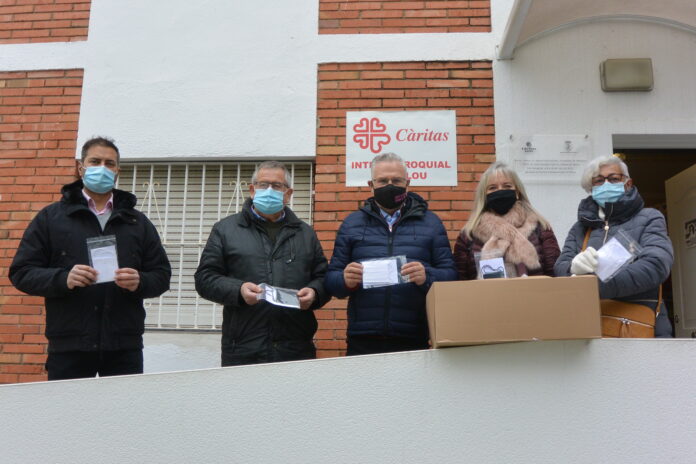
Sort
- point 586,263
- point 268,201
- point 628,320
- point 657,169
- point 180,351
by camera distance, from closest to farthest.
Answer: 1. point 586,263
2. point 628,320
3. point 268,201
4. point 180,351
5. point 657,169

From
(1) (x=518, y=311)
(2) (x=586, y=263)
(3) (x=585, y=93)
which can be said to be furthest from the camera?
(3) (x=585, y=93)

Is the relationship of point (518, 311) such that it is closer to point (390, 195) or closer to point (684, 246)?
point (390, 195)

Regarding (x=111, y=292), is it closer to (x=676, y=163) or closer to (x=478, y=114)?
(x=478, y=114)

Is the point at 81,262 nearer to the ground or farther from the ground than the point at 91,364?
farther from the ground

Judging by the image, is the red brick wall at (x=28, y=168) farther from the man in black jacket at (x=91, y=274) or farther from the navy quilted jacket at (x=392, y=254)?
the navy quilted jacket at (x=392, y=254)

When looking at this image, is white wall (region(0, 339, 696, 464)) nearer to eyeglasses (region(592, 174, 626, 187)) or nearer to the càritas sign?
eyeglasses (region(592, 174, 626, 187))

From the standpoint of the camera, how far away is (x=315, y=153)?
5.05 meters

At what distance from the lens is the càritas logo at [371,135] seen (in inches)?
197

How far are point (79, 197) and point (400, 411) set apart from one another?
1.91 m

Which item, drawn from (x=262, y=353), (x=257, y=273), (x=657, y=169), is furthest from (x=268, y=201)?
(x=657, y=169)

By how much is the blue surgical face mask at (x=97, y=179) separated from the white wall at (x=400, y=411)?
105 cm

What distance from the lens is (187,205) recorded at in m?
5.18

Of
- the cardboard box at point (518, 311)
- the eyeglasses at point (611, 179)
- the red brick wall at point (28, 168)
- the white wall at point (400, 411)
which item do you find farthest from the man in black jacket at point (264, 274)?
the red brick wall at point (28, 168)

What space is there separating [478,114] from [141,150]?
263 cm
